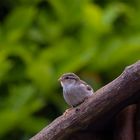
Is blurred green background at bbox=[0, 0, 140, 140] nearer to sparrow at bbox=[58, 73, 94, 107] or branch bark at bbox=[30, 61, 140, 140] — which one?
sparrow at bbox=[58, 73, 94, 107]

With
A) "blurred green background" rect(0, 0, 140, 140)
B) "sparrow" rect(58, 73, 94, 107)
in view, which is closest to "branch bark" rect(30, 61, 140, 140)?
"sparrow" rect(58, 73, 94, 107)

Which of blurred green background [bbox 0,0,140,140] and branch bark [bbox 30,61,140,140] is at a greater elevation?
blurred green background [bbox 0,0,140,140]

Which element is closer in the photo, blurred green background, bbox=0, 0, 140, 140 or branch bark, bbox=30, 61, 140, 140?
branch bark, bbox=30, 61, 140, 140

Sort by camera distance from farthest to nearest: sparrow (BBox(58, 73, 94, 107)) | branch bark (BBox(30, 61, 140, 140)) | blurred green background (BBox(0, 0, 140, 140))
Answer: blurred green background (BBox(0, 0, 140, 140)) < sparrow (BBox(58, 73, 94, 107)) < branch bark (BBox(30, 61, 140, 140))

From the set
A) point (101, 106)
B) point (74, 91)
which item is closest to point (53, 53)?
point (74, 91)

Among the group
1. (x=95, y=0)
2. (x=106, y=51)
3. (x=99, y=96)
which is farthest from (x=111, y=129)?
(x=95, y=0)

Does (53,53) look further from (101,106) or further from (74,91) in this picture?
(101,106)
